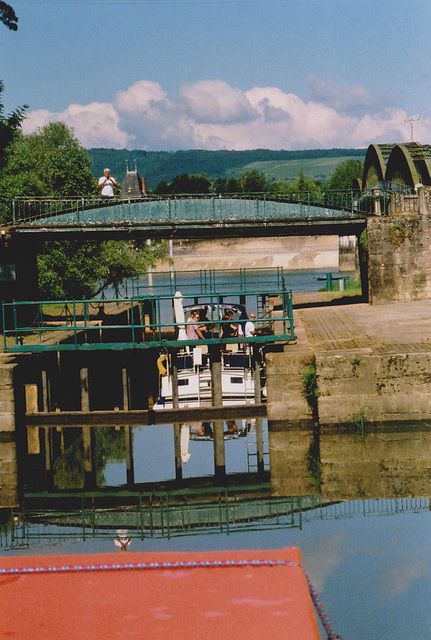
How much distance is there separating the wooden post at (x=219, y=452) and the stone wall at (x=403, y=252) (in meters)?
9.28

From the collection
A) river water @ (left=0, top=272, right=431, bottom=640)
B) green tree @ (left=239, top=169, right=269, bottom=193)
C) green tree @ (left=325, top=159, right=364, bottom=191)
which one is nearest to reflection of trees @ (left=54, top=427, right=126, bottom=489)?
river water @ (left=0, top=272, right=431, bottom=640)

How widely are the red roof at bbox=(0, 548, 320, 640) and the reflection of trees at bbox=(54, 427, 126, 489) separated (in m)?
10.0

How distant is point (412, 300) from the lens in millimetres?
27406

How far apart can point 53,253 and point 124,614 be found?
37.6m

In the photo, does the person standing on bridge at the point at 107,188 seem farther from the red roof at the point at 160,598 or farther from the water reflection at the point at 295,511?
the red roof at the point at 160,598

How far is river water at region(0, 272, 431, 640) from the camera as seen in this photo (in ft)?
30.3

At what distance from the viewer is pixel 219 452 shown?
59.1 ft

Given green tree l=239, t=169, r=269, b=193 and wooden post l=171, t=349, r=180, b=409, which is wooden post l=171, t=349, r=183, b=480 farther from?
green tree l=239, t=169, r=269, b=193

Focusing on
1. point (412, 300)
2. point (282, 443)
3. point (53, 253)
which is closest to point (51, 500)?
point (282, 443)

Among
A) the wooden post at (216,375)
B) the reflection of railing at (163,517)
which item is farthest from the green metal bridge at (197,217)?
the reflection of railing at (163,517)

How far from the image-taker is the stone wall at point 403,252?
2714 cm

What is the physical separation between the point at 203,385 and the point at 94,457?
12.6 ft

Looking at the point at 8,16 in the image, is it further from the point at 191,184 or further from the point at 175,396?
the point at 191,184

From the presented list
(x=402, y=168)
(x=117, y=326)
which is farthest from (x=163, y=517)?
(x=402, y=168)
